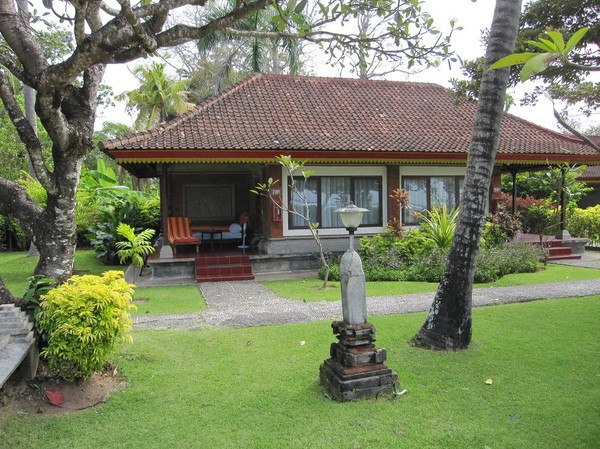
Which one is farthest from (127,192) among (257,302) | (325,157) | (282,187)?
(257,302)

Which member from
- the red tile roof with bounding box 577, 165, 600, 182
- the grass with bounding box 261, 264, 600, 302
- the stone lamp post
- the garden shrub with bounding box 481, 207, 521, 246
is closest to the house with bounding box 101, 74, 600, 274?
the garden shrub with bounding box 481, 207, 521, 246

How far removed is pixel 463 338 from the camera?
5.58 metres

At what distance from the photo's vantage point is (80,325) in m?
4.21

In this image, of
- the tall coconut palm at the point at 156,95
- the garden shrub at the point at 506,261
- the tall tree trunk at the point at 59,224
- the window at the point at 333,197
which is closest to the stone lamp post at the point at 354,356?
the tall tree trunk at the point at 59,224

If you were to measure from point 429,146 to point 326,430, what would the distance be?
34.0 ft

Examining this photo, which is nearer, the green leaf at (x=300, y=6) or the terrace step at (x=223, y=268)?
the green leaf at (x=300, y=6)

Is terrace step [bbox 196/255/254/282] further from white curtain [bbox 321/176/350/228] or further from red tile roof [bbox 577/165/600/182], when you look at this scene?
red tile roof [bbox 577/165/600/182]

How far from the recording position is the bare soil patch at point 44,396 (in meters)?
4.13

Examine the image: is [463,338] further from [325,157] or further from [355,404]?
[325,157]

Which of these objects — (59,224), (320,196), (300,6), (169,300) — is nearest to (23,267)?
(169,300)

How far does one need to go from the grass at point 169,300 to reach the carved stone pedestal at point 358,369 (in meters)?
4.03

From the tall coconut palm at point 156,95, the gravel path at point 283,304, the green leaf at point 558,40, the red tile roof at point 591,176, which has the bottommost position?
the gravel path at point 283,304

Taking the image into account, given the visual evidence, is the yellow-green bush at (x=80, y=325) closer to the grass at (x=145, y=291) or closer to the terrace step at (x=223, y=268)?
the grass at (x=145, y=291)

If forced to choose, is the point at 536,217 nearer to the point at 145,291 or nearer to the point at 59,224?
the point at 145,291
